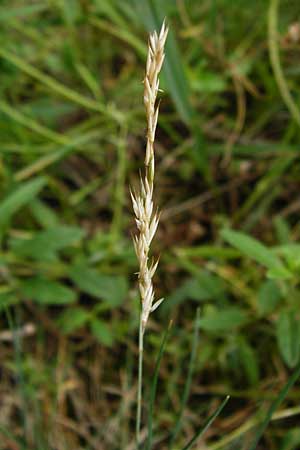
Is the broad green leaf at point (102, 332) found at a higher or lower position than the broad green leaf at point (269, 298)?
lower

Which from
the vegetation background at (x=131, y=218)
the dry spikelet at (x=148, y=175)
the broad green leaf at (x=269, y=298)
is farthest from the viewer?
the vegetation background at (x=131, y=218)

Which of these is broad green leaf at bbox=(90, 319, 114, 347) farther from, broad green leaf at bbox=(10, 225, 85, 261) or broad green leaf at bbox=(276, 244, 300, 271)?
broad green leaf at bbox=(276, 244, 300, 271)

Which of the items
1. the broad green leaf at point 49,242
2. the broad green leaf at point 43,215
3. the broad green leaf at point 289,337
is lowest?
the broad green leaf at point 289,337

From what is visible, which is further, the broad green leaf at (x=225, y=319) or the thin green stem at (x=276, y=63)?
the thin green stem at (x=276, y=63)

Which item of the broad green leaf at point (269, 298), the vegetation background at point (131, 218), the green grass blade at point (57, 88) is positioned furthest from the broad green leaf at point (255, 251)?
the green grass blade at point (57, 88)

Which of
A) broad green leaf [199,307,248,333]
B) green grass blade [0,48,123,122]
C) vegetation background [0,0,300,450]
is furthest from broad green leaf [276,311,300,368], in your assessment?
green grass blade [0,48,123,122]

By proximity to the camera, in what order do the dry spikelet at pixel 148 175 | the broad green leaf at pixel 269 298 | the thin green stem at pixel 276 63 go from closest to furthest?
the dry spikelet at pixel 148 175, the broad green leaf at pixel 269 298, the thin green stem at pixel 276 63

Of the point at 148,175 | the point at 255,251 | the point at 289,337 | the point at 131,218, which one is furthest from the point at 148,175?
the point at 131,218

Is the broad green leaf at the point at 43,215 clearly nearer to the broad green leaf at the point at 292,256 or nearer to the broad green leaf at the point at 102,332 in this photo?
the broad green leaf at the point at 102,332
